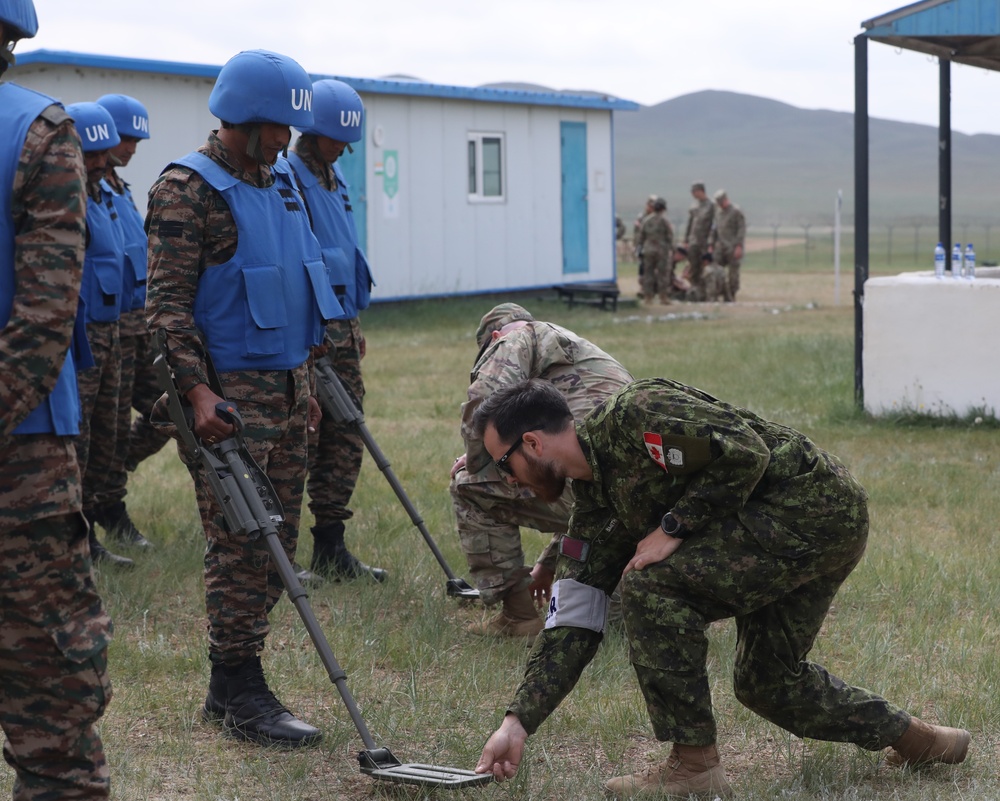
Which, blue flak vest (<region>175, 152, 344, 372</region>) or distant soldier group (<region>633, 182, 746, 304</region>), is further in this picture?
distant soldier group (<region>633, 182, 746, 304</region>)

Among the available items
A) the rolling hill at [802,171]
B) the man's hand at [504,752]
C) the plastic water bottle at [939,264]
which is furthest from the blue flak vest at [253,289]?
the rolling hill at [802,171]

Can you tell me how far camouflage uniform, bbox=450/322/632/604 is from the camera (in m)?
4.86

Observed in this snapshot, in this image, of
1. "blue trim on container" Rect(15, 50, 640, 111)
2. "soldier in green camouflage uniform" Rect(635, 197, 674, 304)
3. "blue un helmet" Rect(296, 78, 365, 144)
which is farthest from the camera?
"soldier in green camouflage uniform" Rect(635, 197, 674, 304)

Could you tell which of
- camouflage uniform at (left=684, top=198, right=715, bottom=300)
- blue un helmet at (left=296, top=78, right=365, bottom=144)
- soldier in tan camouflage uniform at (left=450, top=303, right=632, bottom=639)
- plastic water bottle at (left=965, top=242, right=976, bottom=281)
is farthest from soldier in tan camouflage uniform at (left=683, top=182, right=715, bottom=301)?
soldier in tan camouflage uniform at (left=450, top=303, right=632, bottom=639)

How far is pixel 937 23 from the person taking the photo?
9.04 metres

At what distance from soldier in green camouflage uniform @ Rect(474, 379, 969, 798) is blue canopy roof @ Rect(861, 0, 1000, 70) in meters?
6.44

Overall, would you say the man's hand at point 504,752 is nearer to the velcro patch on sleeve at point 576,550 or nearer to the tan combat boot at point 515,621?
the velcro patch on sleeve at point 576,550

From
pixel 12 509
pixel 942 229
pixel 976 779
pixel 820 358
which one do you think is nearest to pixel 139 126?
pixel 12 509

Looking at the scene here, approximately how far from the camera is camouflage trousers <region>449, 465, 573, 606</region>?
508 centimetres

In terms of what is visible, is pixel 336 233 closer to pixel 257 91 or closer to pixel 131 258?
pixel 131 258

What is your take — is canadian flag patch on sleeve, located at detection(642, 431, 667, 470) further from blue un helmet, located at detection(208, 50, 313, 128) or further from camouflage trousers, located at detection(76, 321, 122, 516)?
camouflage trousers, located at detection(76, 321, 122, 516)

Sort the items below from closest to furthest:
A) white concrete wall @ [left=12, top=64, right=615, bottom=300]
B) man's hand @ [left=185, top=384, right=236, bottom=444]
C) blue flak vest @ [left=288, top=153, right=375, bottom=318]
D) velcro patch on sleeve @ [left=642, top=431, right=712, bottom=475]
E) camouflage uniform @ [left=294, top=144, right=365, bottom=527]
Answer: velcro patch on sleeve @ [left=642, top=431, right=712, bottom=475] < man's hand @ [left=185, top=384, right=236, bottom=444] < blue flak vest @ [left=288, top=153, right=375, bottom=318] < camouflage uniform @ [left=294, top=144, right=365, bottom=527] < white concrete wall @ [left=12, top=64, right=615, bottom=300]

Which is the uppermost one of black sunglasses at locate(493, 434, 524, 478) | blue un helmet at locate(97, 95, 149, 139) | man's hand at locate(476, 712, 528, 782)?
blue un helmet at locate(97, 95, 149, 139)

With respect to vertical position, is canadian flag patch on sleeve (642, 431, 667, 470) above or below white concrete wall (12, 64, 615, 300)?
below
